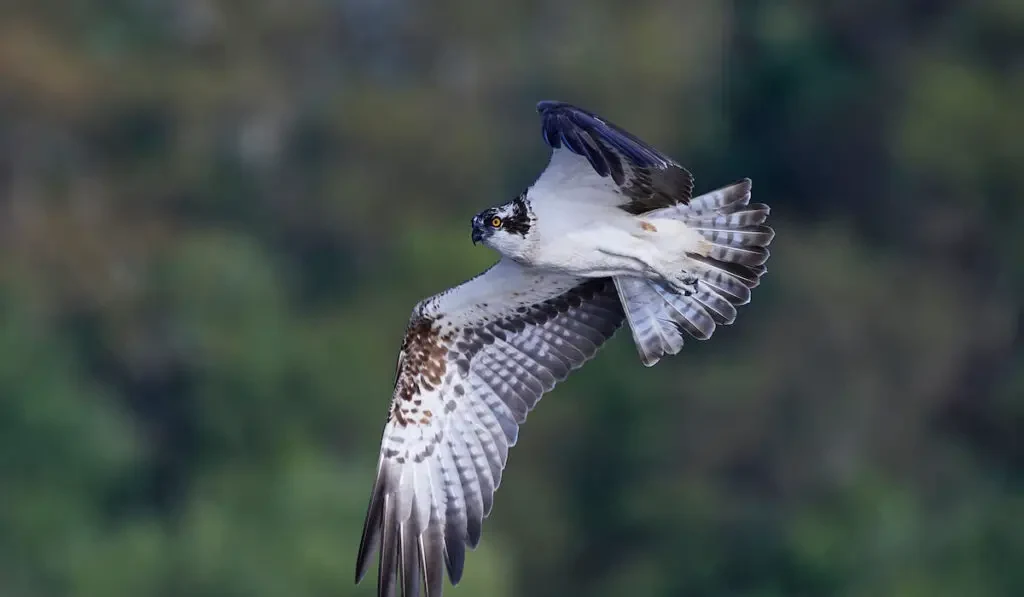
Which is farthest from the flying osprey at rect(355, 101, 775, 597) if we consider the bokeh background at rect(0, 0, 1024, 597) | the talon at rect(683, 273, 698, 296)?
the bokeh background at rect(0, 0, 1024, 597)

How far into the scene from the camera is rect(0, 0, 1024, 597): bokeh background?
32.4 meters

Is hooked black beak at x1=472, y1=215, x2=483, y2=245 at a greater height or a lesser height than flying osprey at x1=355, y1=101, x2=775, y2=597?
greater

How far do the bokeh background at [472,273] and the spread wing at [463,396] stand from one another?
1286 cm

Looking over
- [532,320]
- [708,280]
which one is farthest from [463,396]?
[708,280]

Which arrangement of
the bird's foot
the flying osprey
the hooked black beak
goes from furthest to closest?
the bird's foot, the flying osprey, the hooked black beak

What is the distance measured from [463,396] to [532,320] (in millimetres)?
636

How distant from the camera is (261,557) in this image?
2780 centimetres

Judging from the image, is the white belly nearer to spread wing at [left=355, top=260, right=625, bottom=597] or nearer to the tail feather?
the tail feather

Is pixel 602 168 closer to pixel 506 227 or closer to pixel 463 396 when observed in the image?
pixel 506 227

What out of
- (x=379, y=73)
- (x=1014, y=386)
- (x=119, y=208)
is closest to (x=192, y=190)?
(x=119, y=208)

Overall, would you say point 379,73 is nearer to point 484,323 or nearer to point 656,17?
point 656,17

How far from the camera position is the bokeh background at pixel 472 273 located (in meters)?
32.4

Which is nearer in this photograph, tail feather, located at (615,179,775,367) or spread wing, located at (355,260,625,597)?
tail feather, located at (615,179,775,367)

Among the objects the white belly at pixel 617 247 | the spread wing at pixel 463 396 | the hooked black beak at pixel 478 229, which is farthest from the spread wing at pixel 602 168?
the spread wing at pixel 463 396
